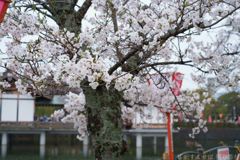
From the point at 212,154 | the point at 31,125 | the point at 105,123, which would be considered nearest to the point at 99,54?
the point at 105,123

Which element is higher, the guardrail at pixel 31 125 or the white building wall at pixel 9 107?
the white building wall at pixel 9 107

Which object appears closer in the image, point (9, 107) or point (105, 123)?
point (105, 123)

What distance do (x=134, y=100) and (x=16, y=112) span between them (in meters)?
12.5

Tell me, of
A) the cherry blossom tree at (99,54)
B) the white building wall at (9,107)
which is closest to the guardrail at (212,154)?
the cherry blossom tree at (99,54)

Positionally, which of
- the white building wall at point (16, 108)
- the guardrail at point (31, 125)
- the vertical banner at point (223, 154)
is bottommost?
the guardrail at point (31, 125)

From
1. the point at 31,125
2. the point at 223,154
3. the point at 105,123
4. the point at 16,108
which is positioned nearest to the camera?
the point at 105,123

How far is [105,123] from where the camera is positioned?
9.88ft

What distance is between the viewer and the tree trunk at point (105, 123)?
2.97m

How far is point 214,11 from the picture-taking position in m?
3.12

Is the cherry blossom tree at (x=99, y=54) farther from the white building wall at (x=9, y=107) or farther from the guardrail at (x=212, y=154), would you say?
the white building wall at (x=9, y=107)

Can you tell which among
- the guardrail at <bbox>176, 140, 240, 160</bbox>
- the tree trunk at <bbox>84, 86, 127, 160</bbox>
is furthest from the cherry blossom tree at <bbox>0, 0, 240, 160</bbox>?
the guardrail at <bbox>176, 140, 240, 160</bbox>

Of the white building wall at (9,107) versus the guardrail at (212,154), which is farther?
the white building wall at (9,107)

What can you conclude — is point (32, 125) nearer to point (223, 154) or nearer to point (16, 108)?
point (16, 108)

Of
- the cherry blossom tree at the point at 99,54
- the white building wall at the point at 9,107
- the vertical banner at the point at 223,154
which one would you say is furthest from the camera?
the white building wall at the point at 9,107
